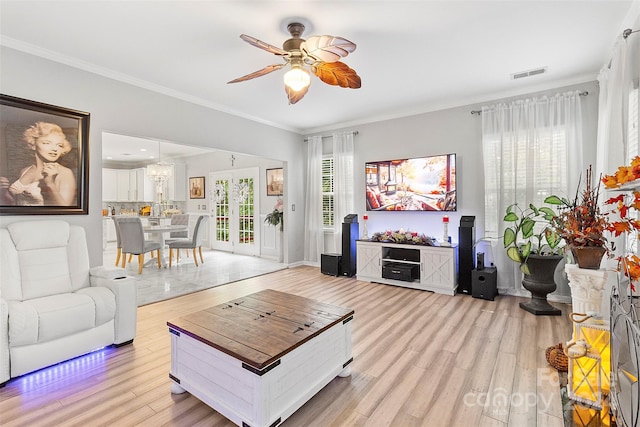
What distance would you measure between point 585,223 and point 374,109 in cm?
326

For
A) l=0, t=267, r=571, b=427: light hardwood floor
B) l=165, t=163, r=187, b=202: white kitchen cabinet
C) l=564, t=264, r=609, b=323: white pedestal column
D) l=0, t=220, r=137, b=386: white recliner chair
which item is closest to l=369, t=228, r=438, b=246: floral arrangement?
l=0, t=267, r=571, b=427: light hardwood floor

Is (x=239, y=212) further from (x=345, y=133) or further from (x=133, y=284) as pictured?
(x=133, y=284)

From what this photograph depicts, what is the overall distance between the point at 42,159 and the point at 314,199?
4.02 metres

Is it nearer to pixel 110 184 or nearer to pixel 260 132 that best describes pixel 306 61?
pixel 260 132

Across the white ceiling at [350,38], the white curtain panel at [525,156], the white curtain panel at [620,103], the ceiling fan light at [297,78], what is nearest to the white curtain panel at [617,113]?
the white curtain panel at [620,103]

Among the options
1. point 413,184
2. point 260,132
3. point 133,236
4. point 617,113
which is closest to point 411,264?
point 413,184

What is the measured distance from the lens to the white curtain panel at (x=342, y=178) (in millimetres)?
5570

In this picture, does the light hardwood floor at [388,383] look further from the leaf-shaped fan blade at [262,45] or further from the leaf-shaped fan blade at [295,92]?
the leaf-shaped fan blade at [262,45]

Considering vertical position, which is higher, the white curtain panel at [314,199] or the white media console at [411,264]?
the white curtain panel at [314,199]

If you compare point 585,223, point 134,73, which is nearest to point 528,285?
point 585,223

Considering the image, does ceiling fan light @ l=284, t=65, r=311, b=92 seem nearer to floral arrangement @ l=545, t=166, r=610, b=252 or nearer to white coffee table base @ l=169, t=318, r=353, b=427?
white coffee table base @ l=169, t=318, r=353, b=427

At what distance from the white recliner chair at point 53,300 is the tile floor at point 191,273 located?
1.19 m

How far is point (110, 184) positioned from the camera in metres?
8.52

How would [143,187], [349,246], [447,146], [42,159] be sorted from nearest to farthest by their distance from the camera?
[42,159]
[447,146]
[349,246]
[143,187]
